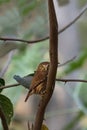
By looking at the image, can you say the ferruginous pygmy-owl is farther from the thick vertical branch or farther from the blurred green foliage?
the blurred green foliage

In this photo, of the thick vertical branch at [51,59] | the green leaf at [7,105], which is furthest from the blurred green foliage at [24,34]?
the thick vertical branch at [51,59]

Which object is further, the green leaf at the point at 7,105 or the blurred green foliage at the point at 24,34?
the blurred green foliage at the point at 24,34

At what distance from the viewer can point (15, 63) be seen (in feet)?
5.13

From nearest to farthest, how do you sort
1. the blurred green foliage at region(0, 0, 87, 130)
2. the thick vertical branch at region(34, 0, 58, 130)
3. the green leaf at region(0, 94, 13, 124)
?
the thick vertical branch at region(34, 0, 58, 130)
the green leaf at region(0, 94, 13, 124)
the blurred green foliage at region(0, 0, 87, 130)

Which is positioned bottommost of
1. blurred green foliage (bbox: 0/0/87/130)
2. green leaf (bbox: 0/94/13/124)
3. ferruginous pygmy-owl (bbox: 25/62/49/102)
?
blurred green foliage (bbox: 0/0/87/130)

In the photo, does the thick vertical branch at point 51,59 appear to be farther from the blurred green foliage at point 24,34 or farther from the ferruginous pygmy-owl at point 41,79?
the blurred green foliage at point 24,34

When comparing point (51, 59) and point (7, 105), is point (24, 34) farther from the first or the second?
point (51, 59)

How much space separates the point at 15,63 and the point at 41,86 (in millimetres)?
1067

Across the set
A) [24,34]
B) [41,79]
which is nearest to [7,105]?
[41,79]

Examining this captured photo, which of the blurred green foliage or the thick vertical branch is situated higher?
the thick vertical branch

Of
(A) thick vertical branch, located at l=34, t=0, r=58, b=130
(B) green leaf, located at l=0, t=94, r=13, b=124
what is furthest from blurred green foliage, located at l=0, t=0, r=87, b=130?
(A) thick vertical branch, located at l=34, t=0, r=58, b=130

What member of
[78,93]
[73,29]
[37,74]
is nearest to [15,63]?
[78,93]

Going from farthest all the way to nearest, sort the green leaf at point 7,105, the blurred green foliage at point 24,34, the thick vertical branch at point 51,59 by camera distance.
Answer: the blurred green foliage at point 24,34 < the green leaf at point 7,105 < the thick vertical branch at point 51,59

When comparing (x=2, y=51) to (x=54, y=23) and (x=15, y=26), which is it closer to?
(x=54, y=23)
